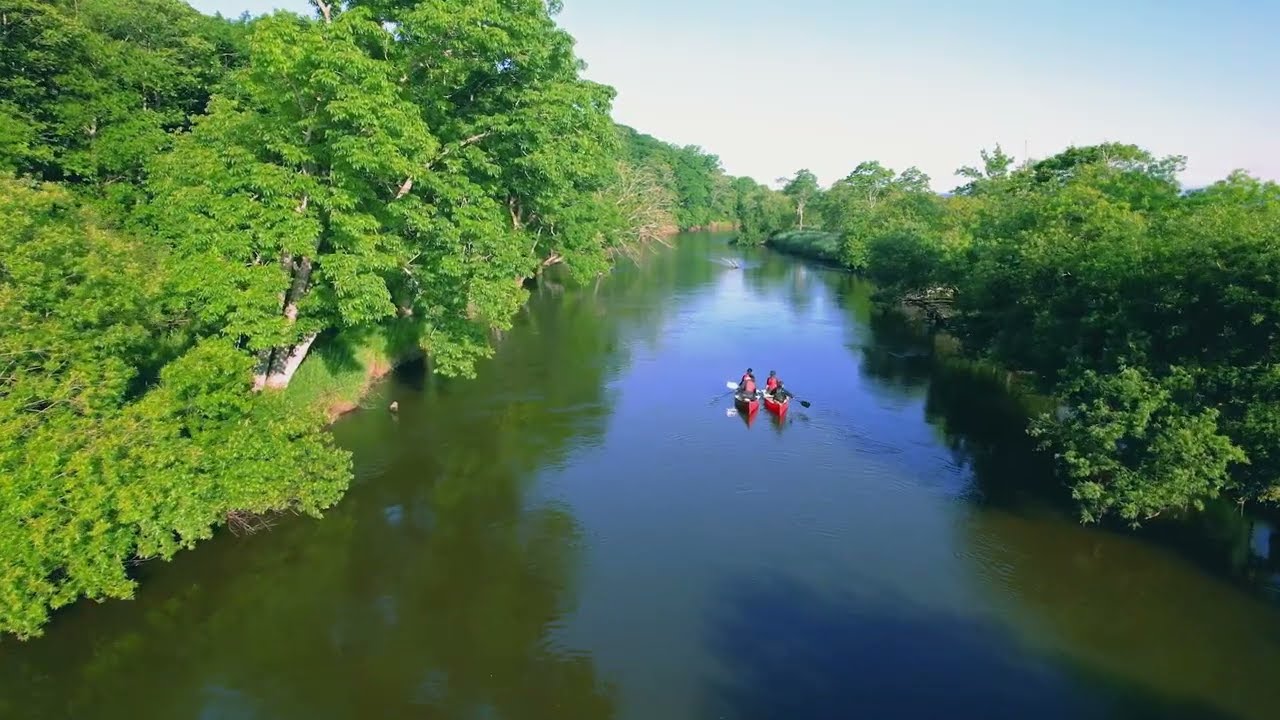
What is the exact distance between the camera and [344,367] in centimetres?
2252

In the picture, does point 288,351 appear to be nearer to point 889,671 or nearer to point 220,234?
point 220,234

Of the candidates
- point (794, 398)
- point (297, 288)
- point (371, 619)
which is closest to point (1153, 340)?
point (794, 398)

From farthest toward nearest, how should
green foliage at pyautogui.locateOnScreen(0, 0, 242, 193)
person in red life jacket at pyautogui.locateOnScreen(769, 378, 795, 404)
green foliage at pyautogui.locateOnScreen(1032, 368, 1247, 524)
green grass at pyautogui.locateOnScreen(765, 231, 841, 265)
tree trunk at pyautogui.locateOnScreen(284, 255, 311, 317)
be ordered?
green grass at pyautogui.locateOnScreen(765, 231, 841, 265), person in red life jacket at pyautogui.locateOnScreen(769, 378, 795, 404), green foliage at pyautogui.locateOnScreen(0, 0, 242, 193), tree trunk at pyautogui.locateOnScreen(284, 255, 311, 317), green foliage at pyautogui.locateOnScreen(1032, 368, 1247, 524)

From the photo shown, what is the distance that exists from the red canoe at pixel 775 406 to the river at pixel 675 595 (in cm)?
46

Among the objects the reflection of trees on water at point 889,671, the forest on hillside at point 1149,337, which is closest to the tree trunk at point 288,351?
the reflection of trees on water at point 889,671

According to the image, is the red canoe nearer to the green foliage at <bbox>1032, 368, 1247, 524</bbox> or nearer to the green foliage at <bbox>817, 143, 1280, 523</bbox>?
the green foliage at <bbox>817, 143, 1280, 523</bbox>

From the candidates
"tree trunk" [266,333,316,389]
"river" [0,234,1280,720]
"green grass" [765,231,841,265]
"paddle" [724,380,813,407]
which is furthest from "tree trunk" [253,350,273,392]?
"green grass" [765,231,841,265]

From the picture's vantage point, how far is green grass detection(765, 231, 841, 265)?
6914 centimetres

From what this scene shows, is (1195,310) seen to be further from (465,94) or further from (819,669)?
(465,94)

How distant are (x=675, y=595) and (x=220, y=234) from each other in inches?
471

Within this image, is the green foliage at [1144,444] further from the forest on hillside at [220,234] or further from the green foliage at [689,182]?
the green foliage at [689,182]

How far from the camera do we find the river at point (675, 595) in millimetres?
10938

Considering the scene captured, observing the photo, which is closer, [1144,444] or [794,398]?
[1144,444]

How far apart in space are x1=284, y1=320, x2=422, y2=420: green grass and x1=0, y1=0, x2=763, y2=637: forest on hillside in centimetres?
93
